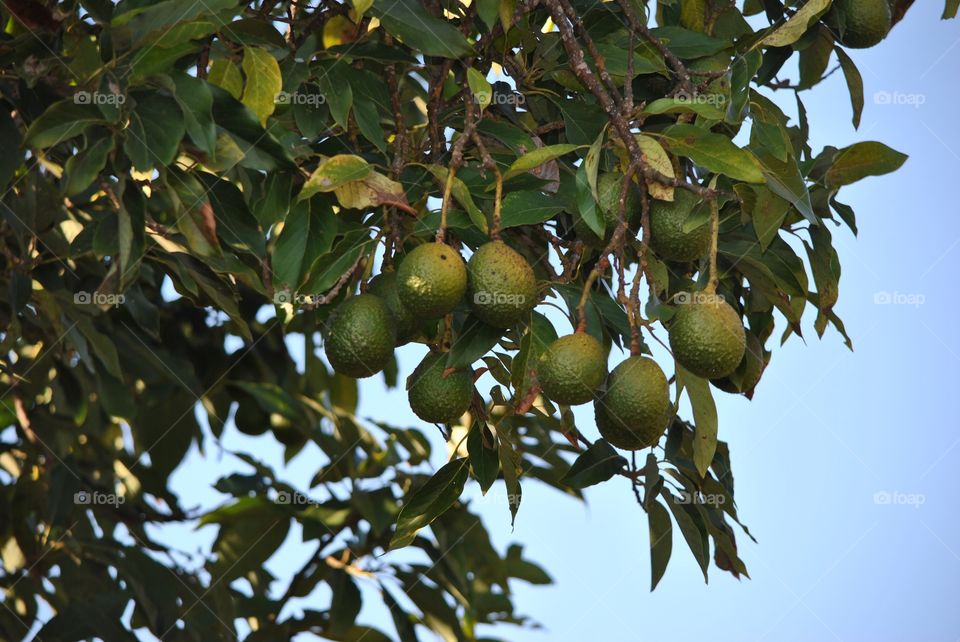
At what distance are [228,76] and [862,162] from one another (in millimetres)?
938

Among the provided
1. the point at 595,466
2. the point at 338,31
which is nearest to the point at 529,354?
the point at 595,466

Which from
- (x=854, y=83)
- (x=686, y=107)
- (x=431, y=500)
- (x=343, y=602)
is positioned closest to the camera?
(x=686, y=107)

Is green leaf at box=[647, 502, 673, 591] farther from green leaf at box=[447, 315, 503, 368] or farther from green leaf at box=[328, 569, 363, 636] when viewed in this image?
green leaf at box=[328, 569, 363, 636]

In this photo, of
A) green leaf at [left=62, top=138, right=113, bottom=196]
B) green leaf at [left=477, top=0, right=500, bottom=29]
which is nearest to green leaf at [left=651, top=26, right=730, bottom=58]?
green leaf at [left=477, top=0, right=500, bottom=29]

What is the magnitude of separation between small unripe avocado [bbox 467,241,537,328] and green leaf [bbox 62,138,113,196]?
48 centimetres

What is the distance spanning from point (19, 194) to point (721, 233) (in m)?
1.27


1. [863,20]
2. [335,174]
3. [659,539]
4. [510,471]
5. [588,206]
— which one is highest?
[863,20]

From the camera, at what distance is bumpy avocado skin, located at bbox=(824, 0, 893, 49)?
1.70 metres

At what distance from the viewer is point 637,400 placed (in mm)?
1311

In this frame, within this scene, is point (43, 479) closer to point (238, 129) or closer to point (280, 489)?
point (280, 489)

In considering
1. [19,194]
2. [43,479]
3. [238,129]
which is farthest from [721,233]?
[43,479]

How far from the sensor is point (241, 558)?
113 inches

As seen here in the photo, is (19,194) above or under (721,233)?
above

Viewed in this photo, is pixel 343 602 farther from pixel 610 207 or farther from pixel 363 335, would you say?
pixel 610 207
